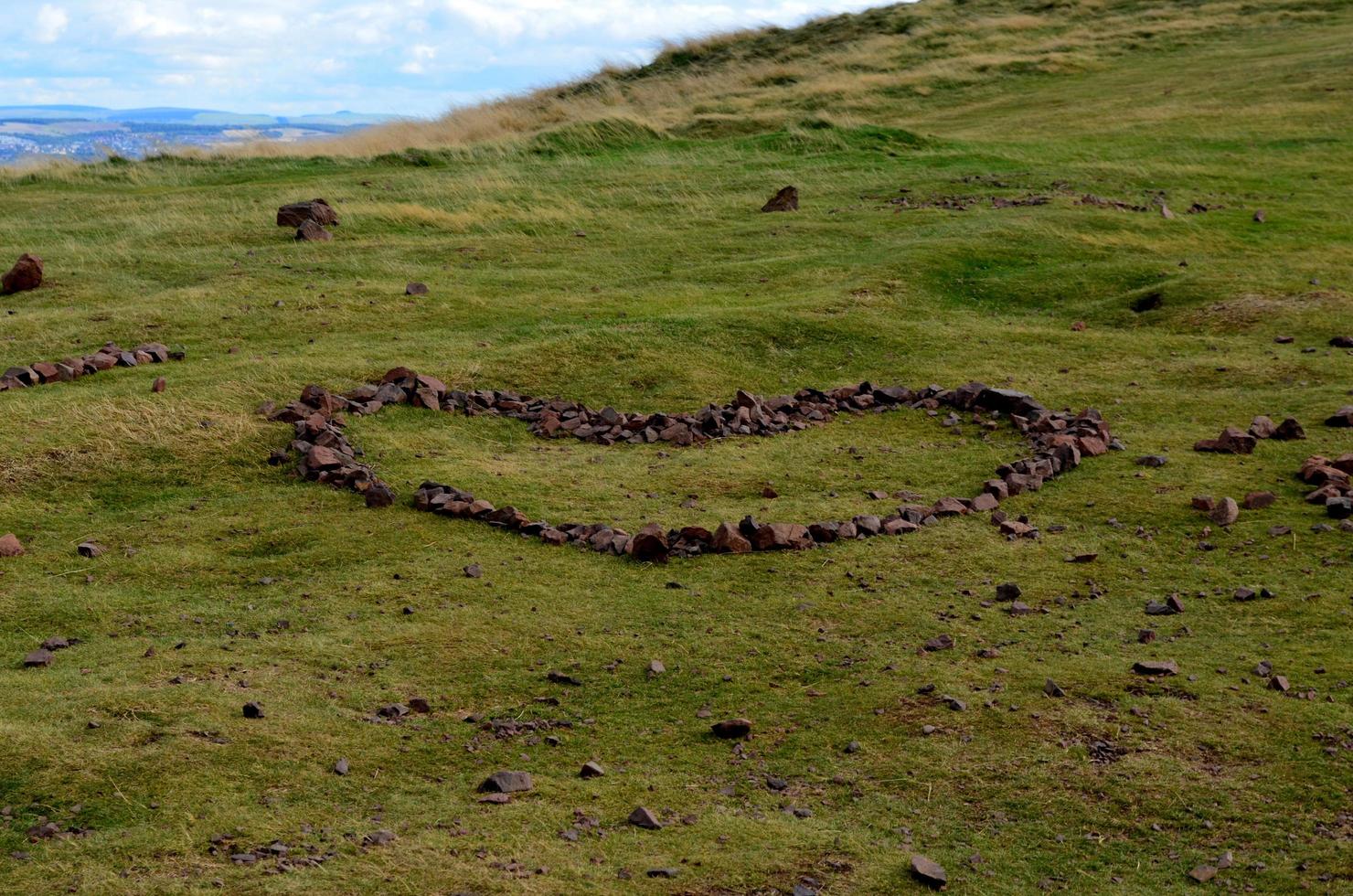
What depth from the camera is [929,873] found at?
5945 mm

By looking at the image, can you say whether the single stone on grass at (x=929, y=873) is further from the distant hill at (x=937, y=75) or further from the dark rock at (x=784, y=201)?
the distant hill at (x=937, y=75)

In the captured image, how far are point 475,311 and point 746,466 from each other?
6.30m

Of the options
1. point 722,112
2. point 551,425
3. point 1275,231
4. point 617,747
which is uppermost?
point 722,112

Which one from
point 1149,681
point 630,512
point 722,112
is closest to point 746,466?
point 630,512

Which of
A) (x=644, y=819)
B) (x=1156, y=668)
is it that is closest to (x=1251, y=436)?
(x=1156, y=668)

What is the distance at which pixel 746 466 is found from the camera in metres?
12.3

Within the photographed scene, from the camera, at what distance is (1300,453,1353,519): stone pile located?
1030cm

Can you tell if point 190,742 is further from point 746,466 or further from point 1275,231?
point 1275,231

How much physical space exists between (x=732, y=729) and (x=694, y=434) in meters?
6.03

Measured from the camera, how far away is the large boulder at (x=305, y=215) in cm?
2184

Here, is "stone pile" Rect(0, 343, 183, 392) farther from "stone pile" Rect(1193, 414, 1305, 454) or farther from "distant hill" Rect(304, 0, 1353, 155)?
"distant hill" Rect(304, 0, 1353, 155)

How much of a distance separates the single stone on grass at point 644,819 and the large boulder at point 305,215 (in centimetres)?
1708

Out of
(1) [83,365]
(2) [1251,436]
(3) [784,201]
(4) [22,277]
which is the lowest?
(2) [1251,436]

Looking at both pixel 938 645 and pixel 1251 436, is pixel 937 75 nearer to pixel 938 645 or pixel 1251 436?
pixel 1251 436
